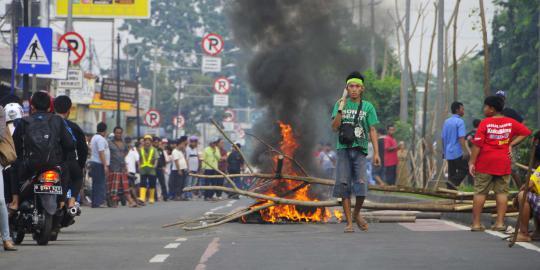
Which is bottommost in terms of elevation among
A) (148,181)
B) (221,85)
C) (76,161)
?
(148,181)

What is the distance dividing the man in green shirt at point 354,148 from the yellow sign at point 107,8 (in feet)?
134

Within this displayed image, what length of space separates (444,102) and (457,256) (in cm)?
1811

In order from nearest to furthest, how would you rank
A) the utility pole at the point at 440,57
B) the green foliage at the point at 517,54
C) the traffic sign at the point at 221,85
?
the utility pole at the point at 440,57 < the green foliage at the point at 517,54 < the traffic sign at the point at 221,85

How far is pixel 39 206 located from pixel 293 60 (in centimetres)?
722

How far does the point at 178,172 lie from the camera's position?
35719mm

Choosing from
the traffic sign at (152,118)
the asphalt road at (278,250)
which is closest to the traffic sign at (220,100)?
the traffic sign at (152,118)

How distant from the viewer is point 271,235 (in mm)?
14953

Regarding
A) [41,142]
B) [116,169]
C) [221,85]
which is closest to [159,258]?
[41,142]

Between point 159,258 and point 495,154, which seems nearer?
point 159,258

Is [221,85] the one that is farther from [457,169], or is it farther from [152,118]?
[457,169]

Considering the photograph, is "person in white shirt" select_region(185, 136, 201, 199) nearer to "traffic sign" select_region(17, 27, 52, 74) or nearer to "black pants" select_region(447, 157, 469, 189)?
"traffic sign" select_region(17, 27, 52, 74)

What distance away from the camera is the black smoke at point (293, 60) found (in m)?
19.4

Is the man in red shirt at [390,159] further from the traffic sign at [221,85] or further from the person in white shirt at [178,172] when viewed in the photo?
the traffic sign at [221,85]

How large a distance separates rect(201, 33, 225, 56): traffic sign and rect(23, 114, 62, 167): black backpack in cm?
5171
